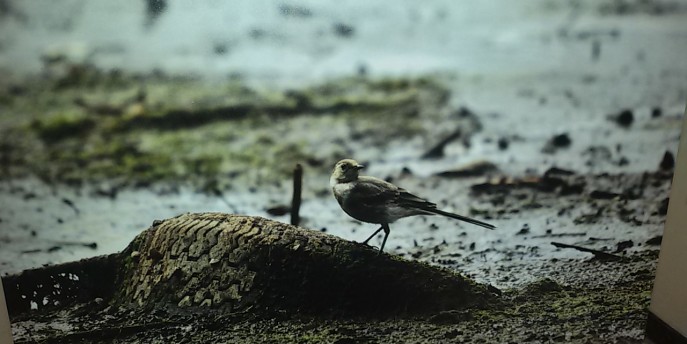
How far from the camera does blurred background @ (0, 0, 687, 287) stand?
1312mm

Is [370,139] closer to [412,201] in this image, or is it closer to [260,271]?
[412,201]

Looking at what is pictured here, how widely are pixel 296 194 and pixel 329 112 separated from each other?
0.23 metres

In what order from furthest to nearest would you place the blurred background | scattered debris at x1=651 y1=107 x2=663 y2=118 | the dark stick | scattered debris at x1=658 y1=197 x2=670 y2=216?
scattered debris at x1=658 y1=197 x2=670 y2=216 < scattered debris at x1=651 y1=107 x2=663 y2=118 < the dark stick < the blurred background

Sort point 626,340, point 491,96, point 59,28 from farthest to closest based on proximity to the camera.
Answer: point 626,340
point 491,96
point 59,28

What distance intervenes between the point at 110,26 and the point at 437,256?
1.01 m

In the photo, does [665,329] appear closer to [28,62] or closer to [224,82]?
[224,82]

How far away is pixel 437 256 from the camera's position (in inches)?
62.2

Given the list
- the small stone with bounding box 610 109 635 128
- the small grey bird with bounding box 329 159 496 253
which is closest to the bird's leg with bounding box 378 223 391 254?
the small grey bird with bounding box 329 159 496 253

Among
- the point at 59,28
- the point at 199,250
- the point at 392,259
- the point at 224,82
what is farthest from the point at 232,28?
the point at 392,259

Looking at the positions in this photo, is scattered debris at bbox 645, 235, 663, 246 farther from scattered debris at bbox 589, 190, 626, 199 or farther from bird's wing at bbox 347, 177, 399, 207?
bird's wing at bbox 347, 177, 399, 207

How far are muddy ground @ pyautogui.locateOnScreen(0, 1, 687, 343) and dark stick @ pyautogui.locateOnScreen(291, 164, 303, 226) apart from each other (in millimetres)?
18

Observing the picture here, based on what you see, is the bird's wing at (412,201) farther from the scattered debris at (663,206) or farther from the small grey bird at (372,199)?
the scattered debris at (663,206)

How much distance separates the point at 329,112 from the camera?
1436 mm

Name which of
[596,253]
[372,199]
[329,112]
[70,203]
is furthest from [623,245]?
[70,203]
